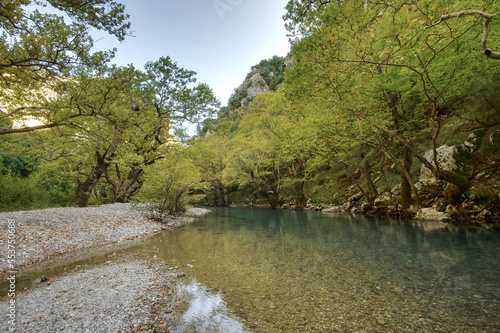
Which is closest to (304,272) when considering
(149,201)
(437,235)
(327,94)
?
(437,235)

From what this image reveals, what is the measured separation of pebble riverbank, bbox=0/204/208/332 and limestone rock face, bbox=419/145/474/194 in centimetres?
1445

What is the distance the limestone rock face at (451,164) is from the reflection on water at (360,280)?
423cm

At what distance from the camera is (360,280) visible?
5000mm

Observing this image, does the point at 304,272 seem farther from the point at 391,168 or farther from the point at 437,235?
the point at 391,168

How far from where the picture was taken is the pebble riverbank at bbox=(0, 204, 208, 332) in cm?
339

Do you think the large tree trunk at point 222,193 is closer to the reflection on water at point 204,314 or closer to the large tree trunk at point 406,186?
the large tree trunk at point 406,186

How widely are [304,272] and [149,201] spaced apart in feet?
44.0

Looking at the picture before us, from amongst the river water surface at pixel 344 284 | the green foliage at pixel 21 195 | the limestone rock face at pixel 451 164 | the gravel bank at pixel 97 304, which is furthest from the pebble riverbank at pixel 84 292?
the limestone rock face at pixel 451 164

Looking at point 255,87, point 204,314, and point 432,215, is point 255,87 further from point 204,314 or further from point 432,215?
point 204,314

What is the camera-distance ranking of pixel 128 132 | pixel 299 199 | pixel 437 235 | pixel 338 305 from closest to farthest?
1. pixel 338 305
2. pixel 437 235
3. pixel 128 132
4. pixel 299 199

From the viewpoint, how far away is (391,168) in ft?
62.5

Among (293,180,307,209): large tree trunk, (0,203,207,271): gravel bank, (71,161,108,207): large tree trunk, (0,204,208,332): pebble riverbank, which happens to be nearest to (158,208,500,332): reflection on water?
(0,204,208,332): pebble riverbank

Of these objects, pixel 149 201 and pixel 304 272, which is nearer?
pixel 304 272

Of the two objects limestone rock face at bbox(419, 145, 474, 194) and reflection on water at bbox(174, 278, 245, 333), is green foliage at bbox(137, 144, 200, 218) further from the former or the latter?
limestone rock face at bbox(419, 145, 474, 194)
